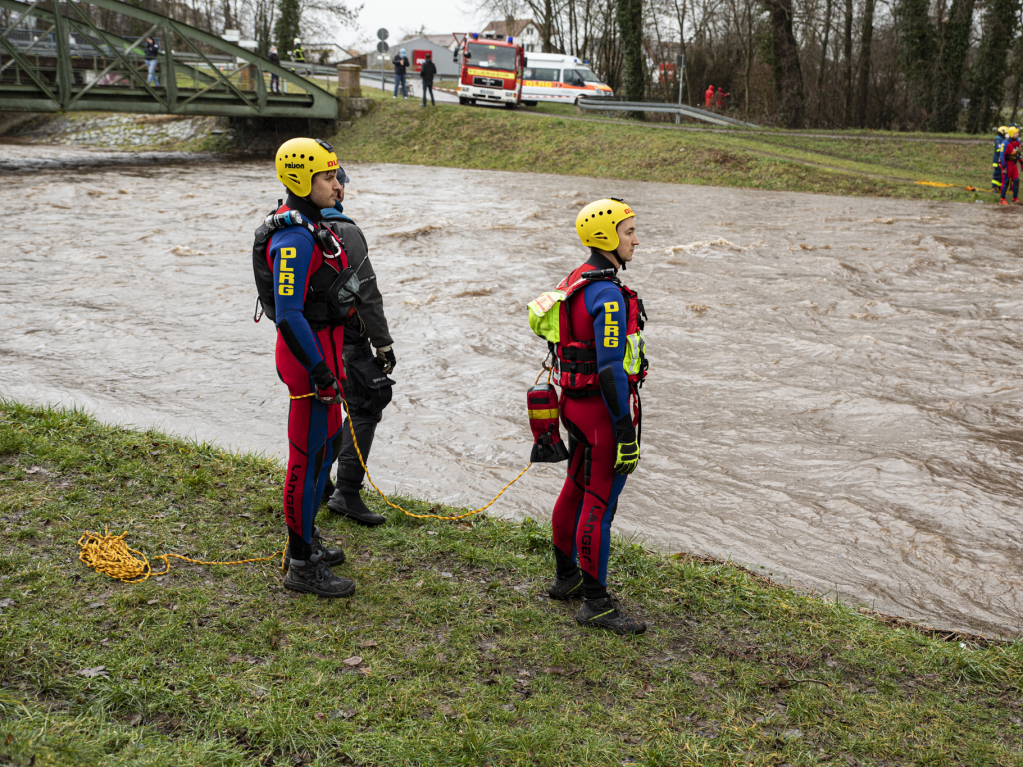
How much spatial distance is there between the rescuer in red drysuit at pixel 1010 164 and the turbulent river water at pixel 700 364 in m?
1.61

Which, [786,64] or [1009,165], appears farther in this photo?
[786,64]

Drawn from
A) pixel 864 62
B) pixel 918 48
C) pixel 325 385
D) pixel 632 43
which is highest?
pixel 632 43

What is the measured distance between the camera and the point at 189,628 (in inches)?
161

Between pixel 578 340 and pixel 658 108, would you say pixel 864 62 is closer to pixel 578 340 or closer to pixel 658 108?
pixel 658 108

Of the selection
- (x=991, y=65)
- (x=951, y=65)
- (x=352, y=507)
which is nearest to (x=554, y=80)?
(x=951, y=65)

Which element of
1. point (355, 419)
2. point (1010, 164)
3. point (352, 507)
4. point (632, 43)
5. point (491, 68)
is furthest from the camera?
point (632, 43)

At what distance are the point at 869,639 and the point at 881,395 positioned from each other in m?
5.01

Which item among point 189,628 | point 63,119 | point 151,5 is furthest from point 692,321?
point 151,5

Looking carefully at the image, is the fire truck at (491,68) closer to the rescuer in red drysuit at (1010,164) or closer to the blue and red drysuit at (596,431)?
the rescuer in red drysuit at (1010,164)

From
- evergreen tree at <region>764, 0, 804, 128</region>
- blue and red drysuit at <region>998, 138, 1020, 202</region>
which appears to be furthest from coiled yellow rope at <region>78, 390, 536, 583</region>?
evergreen tree at <region>764, 0, 804, 128</region>

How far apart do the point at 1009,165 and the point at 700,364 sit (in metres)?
16.6

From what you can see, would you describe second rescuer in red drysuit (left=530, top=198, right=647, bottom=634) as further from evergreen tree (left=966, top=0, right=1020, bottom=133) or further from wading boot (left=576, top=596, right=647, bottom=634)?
evergreen tree (left=966, top=0, right=1020, bottom=133)

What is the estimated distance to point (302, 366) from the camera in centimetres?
431

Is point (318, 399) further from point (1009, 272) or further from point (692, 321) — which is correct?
point (1009, 272)
